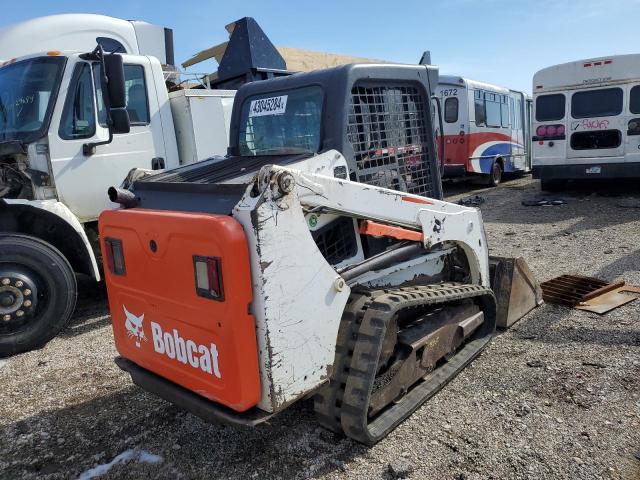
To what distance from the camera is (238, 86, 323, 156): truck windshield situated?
308 centimetres

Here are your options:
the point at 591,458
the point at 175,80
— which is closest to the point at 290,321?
the point at 591,458

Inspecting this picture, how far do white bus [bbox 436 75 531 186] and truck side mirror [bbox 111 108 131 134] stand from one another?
9.42 meters

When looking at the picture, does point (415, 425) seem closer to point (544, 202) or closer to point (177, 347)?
point (177, 347)

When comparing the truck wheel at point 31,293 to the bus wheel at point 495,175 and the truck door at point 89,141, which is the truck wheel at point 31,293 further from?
the bus wheel at point 495,175

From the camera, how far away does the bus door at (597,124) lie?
32.0ft

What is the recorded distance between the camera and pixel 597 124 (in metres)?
9.95

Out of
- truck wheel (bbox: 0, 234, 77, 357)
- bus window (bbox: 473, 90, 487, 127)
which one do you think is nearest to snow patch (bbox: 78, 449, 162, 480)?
truck wheel (bbox: 0, 234, 77, 357)

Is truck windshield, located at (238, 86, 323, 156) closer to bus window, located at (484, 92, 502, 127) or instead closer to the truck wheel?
the truck wheel

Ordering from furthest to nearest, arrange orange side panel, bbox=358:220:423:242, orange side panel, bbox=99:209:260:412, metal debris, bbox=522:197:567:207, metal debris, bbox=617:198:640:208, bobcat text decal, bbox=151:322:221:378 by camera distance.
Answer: metal debris, bbox=522:197:567:207 → metal debris, bbox=617:198:640:208 → orange side panel, bbox=358:220:423:242 → bobcat text decal, bbox=151:322:221:378 → orange side panel, bbox=99:209:260:412

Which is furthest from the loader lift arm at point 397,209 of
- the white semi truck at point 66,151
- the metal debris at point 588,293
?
the white semi truck at point 66,151

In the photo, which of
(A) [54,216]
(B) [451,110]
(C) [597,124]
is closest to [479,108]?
(B) [451,110]

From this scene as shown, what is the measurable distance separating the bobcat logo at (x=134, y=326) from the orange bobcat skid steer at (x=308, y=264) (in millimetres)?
12

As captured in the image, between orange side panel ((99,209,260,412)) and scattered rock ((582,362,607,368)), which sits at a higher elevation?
orange side panel ((99,209,260,412))

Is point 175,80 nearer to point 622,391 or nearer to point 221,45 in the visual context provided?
point 221,45
